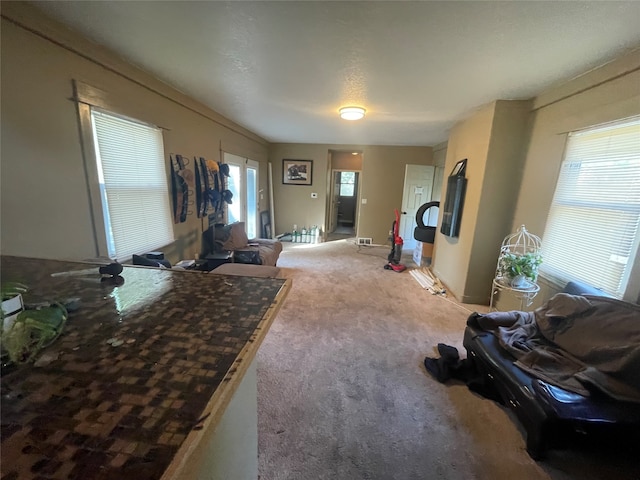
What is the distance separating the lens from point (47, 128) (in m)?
1.77

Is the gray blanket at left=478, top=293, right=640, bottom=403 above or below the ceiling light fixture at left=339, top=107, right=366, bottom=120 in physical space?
below

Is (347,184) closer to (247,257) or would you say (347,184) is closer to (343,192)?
(343,192)

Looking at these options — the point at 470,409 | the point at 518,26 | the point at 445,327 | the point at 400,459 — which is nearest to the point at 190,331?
the point at 400,459

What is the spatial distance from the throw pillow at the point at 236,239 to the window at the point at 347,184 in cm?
541

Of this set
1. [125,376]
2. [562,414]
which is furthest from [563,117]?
[125,376]

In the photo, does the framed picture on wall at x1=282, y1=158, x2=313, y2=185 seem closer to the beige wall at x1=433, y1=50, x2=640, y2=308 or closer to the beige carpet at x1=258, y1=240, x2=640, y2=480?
the beige wall at x1=433, y1=50, x2=640, y2=308

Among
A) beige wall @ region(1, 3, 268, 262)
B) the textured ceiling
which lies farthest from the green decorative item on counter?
the textured ceiling

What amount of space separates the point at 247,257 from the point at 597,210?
3.61 m

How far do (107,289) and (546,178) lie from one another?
355cm

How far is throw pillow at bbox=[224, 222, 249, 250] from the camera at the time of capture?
400 centimetres

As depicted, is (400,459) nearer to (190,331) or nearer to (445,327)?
(190,331)

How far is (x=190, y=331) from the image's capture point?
833 mm

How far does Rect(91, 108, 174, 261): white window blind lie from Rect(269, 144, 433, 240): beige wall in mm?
3910

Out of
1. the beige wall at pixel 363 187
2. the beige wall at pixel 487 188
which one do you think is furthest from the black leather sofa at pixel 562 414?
the beige wall at pixel 363 187
